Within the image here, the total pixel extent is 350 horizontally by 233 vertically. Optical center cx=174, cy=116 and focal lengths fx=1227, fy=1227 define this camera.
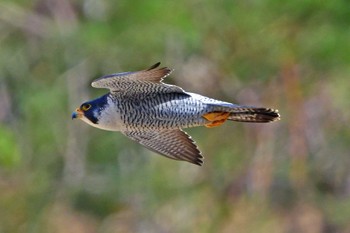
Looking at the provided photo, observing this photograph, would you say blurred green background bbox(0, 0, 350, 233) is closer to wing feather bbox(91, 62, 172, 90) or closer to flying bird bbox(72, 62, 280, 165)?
flying bird bbox(72, 62, 280, 165)

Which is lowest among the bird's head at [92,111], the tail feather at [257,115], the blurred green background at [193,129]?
the bird's head at [92,111]

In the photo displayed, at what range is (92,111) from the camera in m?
4.66

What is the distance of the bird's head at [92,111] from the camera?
15.2ft

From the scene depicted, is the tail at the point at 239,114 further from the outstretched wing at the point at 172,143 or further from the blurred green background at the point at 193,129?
the blurred green background at the point at 193,129

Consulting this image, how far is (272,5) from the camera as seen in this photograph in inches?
401

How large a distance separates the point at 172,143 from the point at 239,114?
0.38m

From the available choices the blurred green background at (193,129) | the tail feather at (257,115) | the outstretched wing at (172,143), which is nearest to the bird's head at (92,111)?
the outstretched wing at (172,143)

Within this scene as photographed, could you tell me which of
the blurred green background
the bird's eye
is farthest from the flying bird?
the blurred green background

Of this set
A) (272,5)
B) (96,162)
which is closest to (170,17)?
(272,5)

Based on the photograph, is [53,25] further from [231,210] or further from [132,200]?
[231,210]

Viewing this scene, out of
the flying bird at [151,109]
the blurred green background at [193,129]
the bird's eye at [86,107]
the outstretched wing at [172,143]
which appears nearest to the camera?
the flying bird at [151,109]

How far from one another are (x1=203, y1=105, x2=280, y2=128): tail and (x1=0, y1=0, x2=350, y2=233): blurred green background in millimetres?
5337

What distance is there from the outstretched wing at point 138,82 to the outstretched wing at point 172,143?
38 cm

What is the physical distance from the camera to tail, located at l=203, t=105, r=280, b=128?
4617 millimetres
